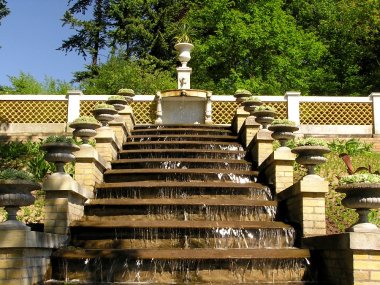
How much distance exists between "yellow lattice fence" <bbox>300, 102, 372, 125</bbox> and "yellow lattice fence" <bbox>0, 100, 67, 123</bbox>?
790 centimetres

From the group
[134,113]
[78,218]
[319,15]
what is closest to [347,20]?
[319,15]

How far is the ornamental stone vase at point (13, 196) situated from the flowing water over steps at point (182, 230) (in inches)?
47.5

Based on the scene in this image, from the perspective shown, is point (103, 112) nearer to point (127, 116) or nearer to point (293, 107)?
point (127, 116)

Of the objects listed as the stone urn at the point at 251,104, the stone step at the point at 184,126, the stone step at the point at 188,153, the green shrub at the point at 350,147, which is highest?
the stone urn at the point at 251,104

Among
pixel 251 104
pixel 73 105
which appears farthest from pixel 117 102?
pixel 251 104

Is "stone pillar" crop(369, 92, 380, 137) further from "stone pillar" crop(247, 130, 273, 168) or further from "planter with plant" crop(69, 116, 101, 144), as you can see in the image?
"planter with plant" crop(69, 116, 101, 144)

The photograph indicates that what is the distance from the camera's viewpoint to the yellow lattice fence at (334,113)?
16.1 m

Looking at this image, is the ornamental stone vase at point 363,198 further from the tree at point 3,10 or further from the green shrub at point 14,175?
the tree at point 3,10

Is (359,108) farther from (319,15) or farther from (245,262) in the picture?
(319,15)

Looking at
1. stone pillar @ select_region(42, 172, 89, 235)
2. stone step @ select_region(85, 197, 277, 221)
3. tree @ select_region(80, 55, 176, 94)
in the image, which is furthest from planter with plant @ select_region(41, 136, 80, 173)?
tree @ select_region(80, 55, 176, 94)

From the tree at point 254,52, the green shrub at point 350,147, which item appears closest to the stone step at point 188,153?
the green shrub at point 350,147

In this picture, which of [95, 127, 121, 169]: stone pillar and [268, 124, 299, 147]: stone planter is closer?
[268, 124, 299, 147]: stone planter

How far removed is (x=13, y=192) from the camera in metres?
6.43

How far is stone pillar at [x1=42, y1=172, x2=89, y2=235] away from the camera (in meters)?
8.13
